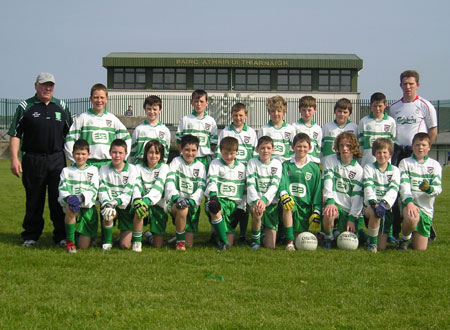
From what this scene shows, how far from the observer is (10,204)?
10.8 meters

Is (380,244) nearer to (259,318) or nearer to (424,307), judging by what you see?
(424,307)

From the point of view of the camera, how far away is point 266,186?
6875mm

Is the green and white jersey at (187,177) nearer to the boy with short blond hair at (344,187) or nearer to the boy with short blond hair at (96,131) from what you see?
the boy with short blond hair at (96,131)

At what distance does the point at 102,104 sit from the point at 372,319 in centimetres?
442

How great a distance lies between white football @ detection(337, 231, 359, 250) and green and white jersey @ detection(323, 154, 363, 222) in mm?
246

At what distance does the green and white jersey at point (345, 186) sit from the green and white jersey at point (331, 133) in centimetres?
59

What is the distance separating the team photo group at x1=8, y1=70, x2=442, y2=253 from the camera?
6.53 metres

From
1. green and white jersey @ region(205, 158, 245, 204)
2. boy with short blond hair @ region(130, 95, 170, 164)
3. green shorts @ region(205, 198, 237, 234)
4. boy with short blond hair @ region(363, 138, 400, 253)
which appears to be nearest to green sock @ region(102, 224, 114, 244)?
boy with short blond hair @ region(130, 95, 170, 164)

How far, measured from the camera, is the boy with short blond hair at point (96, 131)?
6781mm

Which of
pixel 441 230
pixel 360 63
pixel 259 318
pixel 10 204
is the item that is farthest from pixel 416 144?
pixel 360 63

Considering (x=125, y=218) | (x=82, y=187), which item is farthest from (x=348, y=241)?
(x=82, y=187)

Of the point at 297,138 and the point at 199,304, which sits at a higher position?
the point at 297,138

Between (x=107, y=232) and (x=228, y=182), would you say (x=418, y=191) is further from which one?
(x=107, y=232)

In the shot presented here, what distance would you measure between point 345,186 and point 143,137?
2808 mm
